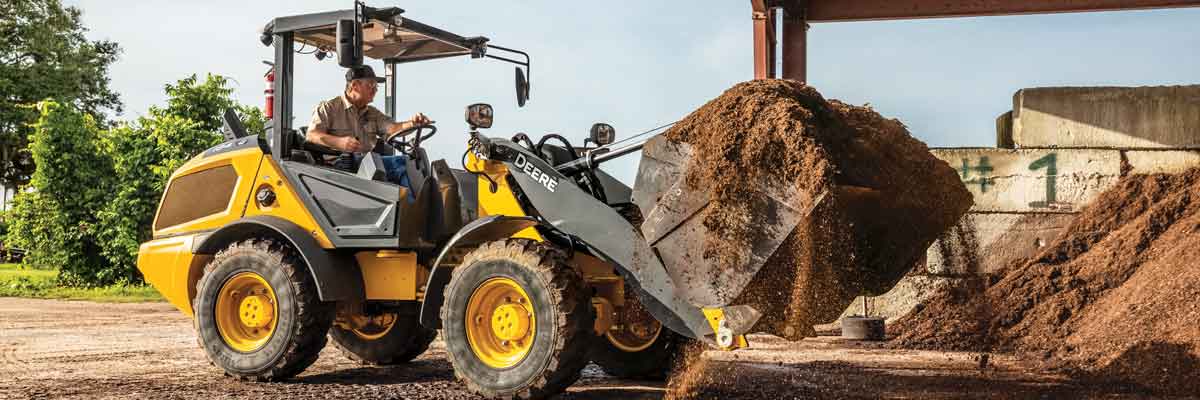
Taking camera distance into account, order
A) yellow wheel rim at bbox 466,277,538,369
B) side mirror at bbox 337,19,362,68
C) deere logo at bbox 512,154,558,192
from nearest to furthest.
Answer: yellow wheel rim at bbox 466,277,538,369 < deere logo at bbox 512,154,558,192 < side mirror at bbox 337,19,362,68

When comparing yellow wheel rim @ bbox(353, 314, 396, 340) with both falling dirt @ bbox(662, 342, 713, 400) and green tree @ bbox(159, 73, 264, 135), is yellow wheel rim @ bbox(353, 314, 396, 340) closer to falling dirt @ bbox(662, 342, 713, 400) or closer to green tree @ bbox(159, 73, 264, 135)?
falling dirt @ bbox(662, 342, 713, 400)

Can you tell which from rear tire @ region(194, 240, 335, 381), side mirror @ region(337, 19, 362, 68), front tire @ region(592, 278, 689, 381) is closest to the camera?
side mirror @ region(337, 19, 362, 68)

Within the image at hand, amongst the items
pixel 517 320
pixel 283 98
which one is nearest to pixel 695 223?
pixel 517 320

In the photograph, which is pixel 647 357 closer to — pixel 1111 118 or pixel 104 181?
pixel 1111 118

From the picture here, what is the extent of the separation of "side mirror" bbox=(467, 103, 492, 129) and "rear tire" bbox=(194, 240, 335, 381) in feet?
4.88

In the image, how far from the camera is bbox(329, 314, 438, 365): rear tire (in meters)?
8.16

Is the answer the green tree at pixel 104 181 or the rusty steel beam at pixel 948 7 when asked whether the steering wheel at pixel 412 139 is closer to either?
the rusty steel beam at pixel 948 7

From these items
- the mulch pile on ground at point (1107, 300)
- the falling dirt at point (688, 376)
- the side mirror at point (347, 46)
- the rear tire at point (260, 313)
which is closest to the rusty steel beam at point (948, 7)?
the mulch pile on ground at point (1107, 300)

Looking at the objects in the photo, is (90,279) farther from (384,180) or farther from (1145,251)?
(1145,251)

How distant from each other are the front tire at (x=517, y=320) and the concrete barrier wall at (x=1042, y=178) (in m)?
6.30

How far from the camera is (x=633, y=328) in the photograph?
6.63 metres

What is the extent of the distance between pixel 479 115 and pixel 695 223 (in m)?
1.70

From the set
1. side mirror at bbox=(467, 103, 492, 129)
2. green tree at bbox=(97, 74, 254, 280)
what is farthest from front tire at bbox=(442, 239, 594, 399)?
green tree at bbox=(97, 74, 254, 280)

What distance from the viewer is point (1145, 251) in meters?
9.61
